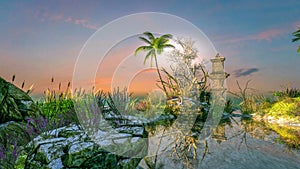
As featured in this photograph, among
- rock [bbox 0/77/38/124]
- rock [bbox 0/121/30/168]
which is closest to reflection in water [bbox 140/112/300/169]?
rock [bbox 0/121/30/168]

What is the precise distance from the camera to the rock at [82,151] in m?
3.13

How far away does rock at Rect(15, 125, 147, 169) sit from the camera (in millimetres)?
3131

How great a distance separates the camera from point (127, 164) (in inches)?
139

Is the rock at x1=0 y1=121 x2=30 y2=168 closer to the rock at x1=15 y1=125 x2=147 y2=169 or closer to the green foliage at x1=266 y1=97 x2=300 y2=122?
the rock at x1=15 y1=125 x2=147 y2=169

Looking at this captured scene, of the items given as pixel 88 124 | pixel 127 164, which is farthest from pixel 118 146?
pixel 88 124

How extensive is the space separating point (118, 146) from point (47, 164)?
3.30 feet

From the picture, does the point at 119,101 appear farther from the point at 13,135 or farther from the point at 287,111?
the point at 287,111

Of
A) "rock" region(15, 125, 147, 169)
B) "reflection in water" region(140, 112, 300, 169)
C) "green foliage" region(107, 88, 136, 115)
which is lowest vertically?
"reflection in water" region(140, 112, 300, 169)

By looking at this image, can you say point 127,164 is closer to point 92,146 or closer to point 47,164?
point 92,146

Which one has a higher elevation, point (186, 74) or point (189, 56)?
point (189, 56)

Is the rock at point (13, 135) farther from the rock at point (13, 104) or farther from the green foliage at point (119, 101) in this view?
the green foliage at point (119, 101)

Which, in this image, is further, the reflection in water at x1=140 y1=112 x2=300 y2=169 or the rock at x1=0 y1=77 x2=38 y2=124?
the rock at x1=0 y1=77 x2=38 y2=124

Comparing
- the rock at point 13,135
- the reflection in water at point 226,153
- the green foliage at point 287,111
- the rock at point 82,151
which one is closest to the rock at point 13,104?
the rock at point 13,135

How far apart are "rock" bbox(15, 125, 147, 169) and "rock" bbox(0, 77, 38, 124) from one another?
1654 millimetres
